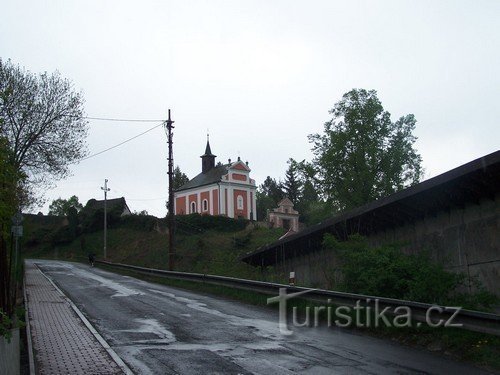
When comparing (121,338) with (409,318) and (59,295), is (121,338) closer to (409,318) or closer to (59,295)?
(409,318)

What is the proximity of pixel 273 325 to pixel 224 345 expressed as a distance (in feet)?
10.2

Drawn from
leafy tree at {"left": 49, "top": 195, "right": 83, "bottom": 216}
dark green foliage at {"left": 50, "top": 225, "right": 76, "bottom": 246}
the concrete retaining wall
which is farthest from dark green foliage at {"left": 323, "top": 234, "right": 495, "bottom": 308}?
leafy tree at {"left": 49, "top": 195, "right": 83, "bottom": 216}

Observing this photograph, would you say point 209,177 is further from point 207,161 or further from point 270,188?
point 270,188

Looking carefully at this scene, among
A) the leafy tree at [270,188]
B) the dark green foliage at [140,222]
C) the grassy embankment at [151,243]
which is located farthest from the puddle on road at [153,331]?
the leafy tree at [270,188]

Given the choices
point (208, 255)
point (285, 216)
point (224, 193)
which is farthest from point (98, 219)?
point (285, 216)

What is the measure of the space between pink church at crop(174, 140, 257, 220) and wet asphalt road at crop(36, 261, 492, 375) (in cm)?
7592

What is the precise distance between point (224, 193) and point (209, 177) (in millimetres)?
6181

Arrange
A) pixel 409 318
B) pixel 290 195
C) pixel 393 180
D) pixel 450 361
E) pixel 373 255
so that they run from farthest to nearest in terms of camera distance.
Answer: pixel 290 195, pixel 393 180, pixel 373 255, pixel 409 318, pixel 450 361

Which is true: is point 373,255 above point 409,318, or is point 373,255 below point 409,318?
above

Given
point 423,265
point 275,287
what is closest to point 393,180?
point 275,287

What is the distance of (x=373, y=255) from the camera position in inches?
609

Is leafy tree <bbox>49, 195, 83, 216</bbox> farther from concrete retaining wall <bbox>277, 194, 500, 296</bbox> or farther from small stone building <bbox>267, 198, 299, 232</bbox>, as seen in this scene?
concrete retaining wall <bbox>277, 194, 500, 296</bbox>

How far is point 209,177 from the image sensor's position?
100 m

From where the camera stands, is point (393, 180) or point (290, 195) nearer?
point (393, 180)
